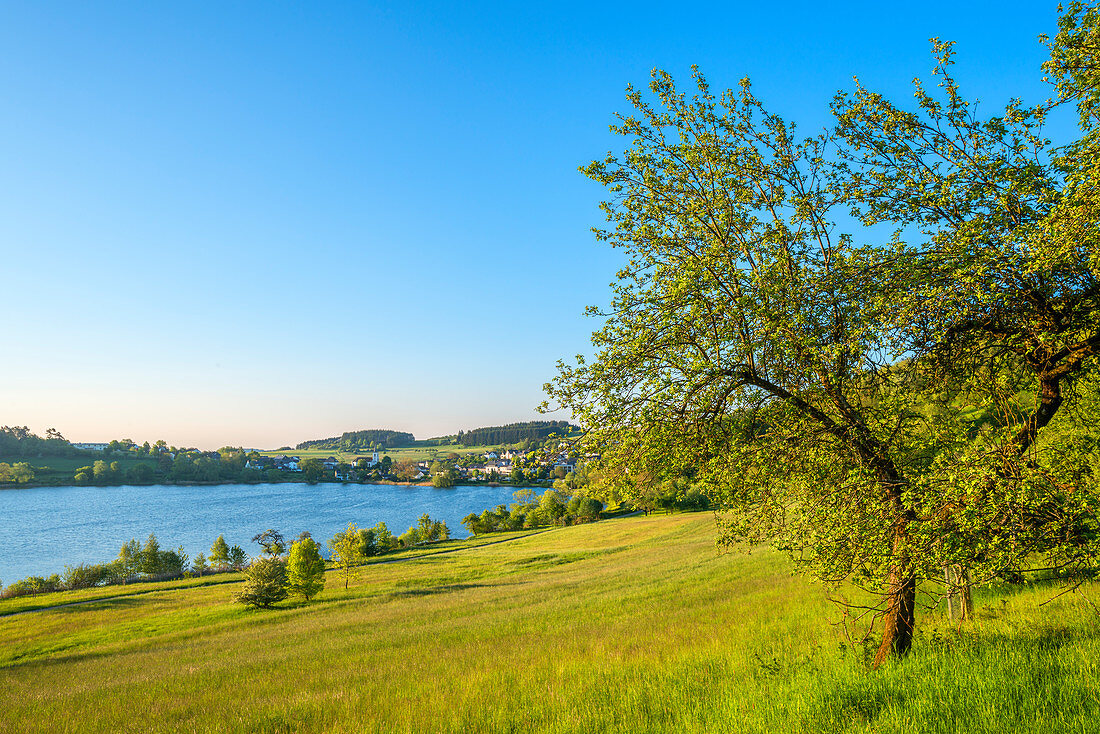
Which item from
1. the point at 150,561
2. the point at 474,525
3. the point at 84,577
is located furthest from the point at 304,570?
the point at 474,525

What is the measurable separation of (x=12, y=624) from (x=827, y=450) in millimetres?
52910

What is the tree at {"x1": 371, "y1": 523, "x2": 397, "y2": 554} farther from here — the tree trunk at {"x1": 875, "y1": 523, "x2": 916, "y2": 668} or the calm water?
the tree trunk at {"x1": 875, "y1": 523, "x2": 916, "y2": 668}

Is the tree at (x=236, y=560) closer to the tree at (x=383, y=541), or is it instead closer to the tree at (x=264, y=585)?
the tree at (x=383, y=541)

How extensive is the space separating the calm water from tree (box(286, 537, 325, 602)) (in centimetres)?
5928

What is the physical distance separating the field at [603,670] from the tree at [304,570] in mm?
7019

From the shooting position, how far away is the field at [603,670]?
225 inches

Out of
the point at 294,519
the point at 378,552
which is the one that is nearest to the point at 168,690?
the point at 378,552

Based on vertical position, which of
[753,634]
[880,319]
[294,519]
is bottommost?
[294,519]

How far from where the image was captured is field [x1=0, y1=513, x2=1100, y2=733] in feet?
18.7

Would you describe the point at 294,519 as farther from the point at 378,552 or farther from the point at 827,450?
the point at 827,450

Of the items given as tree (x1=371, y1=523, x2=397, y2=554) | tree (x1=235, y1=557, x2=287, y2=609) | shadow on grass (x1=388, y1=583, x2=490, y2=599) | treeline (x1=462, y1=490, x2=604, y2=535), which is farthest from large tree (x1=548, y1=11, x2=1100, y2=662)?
treeline (x1=462, y1=490, x2=604, y2=535)

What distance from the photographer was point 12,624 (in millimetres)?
35250

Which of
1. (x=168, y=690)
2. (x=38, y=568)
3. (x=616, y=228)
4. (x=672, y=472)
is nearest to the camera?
(x=672, y=472)

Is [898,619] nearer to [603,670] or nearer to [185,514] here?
[603,670]
